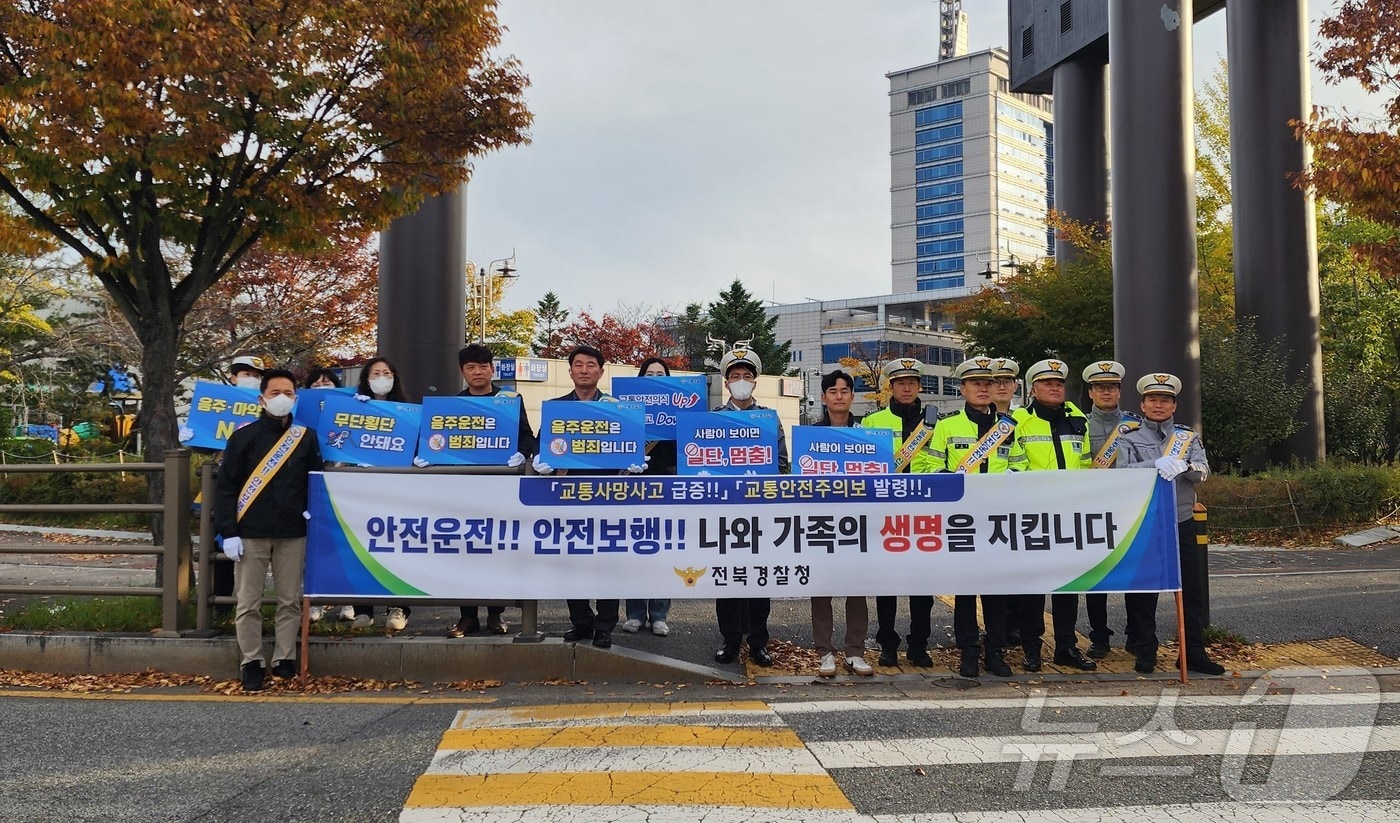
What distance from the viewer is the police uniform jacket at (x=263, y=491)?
5797mm

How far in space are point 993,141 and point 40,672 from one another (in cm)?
13427

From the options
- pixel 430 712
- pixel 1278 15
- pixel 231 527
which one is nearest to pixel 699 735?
pixel 430 712

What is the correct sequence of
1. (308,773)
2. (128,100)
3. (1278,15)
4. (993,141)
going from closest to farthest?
(308,773)
(128,100)
(1278,15)
(993,141)

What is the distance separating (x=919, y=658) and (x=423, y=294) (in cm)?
1088

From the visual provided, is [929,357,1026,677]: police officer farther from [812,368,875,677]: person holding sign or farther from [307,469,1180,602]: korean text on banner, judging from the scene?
[812,368,875,677]: person holding sign

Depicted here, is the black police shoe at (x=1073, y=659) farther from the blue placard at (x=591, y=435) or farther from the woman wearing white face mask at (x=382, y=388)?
the woman wearing white face mask at (x=382, y=388)

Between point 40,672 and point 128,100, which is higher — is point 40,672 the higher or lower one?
Result: the lower one

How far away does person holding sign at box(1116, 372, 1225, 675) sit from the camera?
6.05 meters

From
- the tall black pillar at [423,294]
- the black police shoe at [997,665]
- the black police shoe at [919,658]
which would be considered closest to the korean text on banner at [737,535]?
the black police shoe at [997,665]

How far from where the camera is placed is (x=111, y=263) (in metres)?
7.49

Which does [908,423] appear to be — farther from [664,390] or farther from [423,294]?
[423,294]

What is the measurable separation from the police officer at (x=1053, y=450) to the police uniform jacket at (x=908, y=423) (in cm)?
61

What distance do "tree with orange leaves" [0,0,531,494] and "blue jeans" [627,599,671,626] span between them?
3.87 m

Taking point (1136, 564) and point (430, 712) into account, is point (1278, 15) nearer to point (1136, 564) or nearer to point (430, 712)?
point (1136, 564)
